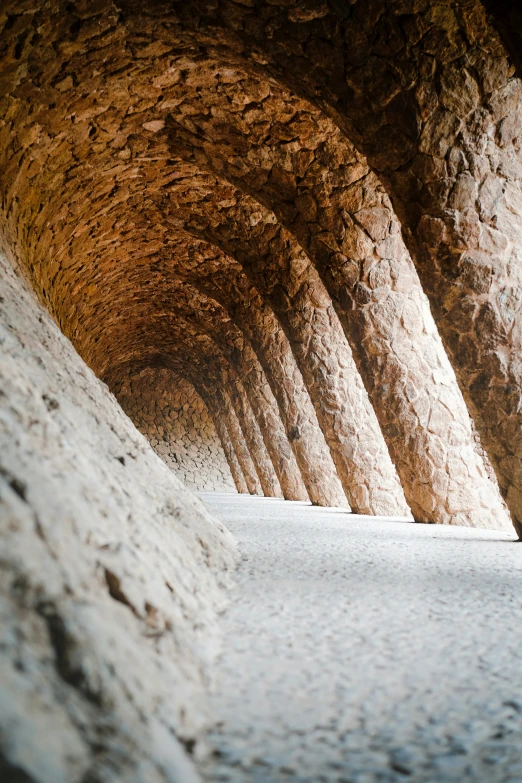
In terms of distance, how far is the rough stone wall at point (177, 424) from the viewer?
1933cm

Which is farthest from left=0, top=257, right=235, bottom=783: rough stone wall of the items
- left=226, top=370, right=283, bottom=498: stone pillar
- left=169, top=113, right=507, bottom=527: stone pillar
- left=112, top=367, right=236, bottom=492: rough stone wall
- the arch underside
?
left=112, top=367, right=236, bottom=492: rough stone wall

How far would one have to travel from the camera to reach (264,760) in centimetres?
113

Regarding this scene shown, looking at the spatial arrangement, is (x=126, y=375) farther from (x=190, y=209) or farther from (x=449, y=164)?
(x=449, y=164)

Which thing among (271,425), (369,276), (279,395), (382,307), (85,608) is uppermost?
(369,276)

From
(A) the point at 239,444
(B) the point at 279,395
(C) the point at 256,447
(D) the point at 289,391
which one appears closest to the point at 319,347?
(D) the point at 289,391

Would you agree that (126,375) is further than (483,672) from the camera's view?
Yes

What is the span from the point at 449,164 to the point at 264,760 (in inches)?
133

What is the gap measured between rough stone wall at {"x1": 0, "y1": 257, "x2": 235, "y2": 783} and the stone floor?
0.12 meters

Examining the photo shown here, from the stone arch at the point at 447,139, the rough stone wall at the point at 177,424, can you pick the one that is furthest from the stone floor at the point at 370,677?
the rough stone wall at the point at 177,424

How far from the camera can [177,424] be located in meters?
19.8

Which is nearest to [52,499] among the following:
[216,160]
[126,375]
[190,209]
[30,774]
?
[30,774]

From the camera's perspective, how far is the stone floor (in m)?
1.14

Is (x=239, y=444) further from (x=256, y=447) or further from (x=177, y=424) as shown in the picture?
(x=177, y=424)

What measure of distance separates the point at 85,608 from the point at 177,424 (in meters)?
18.8
